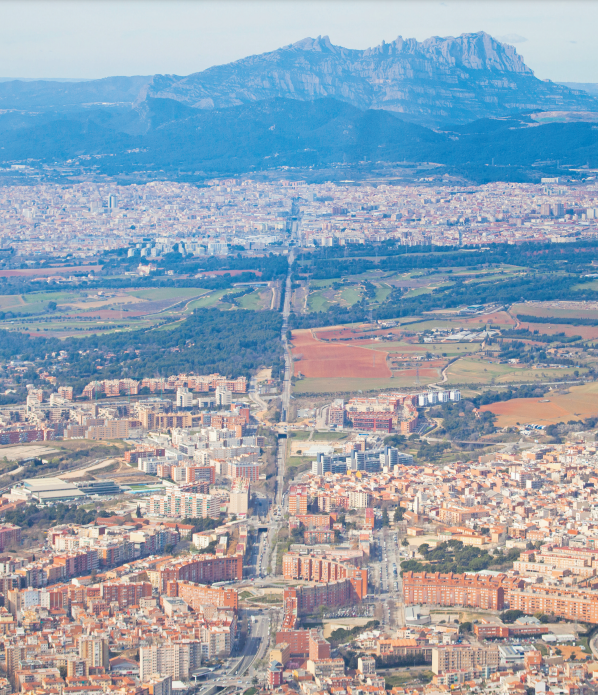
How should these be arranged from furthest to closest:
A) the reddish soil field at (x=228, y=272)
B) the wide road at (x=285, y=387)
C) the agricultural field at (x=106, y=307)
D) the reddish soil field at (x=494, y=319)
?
the reddish soil field at (x=228, y=272), the agricultural field at (x=106, y=307), the reddish soil field at (x=494, y=319), the wide road at (x=285, y=387)

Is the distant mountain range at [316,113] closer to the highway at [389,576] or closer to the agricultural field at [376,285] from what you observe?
the agricultural field at [376,285]

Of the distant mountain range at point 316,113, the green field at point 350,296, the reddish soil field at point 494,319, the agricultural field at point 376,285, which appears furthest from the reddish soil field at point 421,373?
the distant mountain range at point 316,113

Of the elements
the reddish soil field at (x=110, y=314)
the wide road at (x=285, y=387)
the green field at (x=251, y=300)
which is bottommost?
the reddish soil field at (x=110, y=314)

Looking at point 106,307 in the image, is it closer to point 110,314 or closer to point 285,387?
point 110,314

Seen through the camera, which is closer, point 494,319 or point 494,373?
point 494,373

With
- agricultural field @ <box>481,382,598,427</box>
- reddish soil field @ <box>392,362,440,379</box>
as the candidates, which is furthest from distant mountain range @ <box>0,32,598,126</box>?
agricultural field @ <box>481,382,598,427</box>

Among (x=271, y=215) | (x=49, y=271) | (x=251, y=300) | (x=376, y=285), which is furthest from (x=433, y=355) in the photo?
(x=271, y=215)

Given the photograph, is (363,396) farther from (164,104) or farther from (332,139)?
(164,104)
